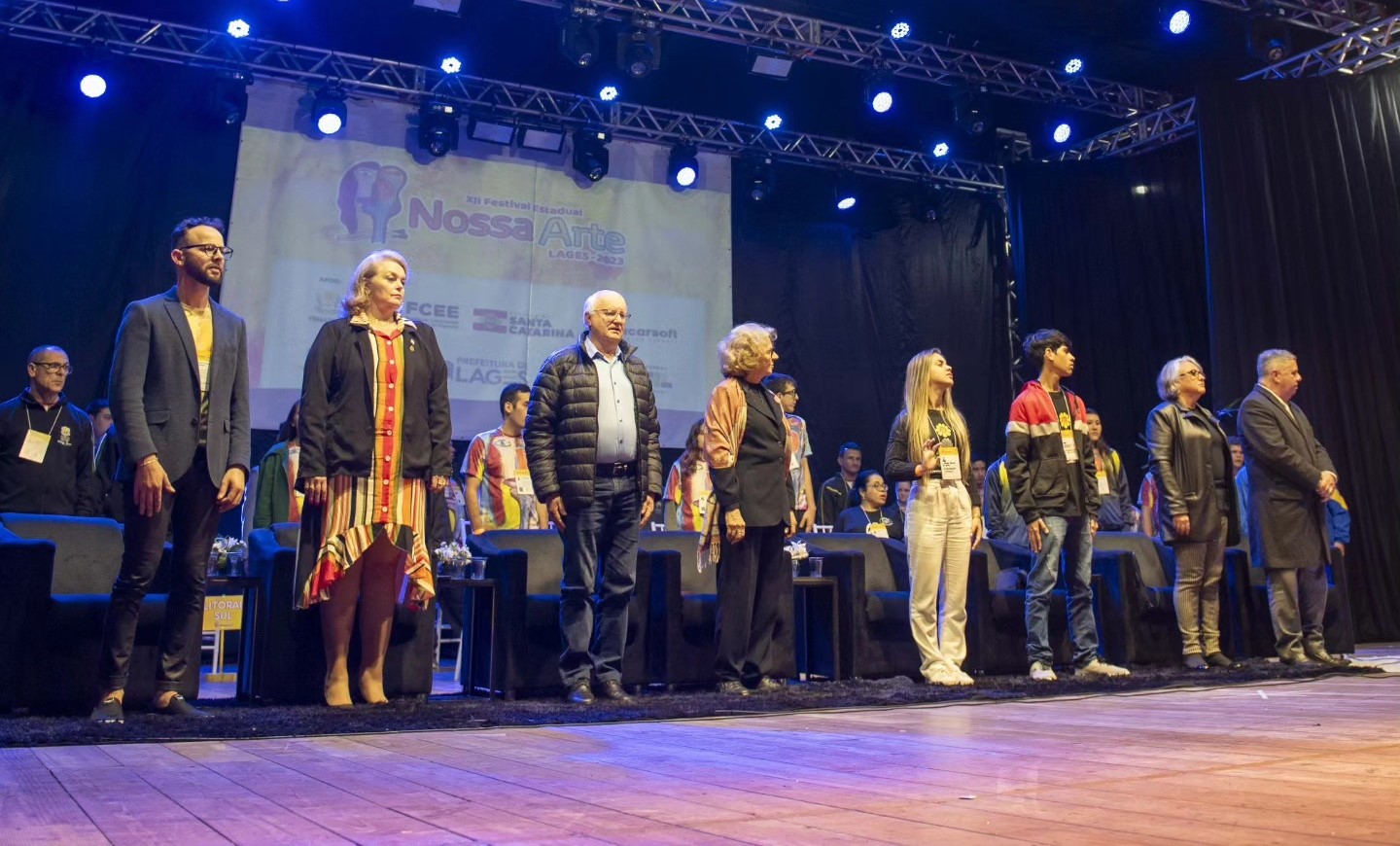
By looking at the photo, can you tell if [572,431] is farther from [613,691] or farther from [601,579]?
[613,691]

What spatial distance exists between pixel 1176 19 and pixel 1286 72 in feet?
3.80

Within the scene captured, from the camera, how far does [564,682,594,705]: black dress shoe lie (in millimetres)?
3762

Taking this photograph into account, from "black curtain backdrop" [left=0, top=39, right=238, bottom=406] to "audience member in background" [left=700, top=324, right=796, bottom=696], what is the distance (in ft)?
15.4

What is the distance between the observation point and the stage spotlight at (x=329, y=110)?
25.1ft

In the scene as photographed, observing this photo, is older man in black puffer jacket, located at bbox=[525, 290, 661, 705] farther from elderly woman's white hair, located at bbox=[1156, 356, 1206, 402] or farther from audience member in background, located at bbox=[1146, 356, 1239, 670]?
elderly woman's white hair, located at bbox=[1156, 356, 1206, 402]

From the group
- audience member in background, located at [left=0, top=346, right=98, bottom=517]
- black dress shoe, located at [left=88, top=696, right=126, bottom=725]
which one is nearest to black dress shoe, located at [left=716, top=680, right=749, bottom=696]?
black dress shoe, located at [left=88, top=696, right=126, bottom=725]

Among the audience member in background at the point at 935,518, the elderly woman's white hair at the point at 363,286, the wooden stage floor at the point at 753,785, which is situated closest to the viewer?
the wooden stage floor at the point at 753,785

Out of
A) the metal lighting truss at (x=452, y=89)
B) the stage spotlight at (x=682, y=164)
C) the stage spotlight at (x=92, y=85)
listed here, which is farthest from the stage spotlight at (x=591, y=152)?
the stage spotlight at (x=92, y=85)

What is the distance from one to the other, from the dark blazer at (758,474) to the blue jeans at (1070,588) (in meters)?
1.20

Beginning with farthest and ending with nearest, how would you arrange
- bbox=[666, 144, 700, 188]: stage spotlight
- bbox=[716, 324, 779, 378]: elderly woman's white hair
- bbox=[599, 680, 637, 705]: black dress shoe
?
bbox=[666, 144, 700, 188]: stage spotlight < bbox=[716, 324, 779, 378]: elderly woman's white hair < bbox=[599, 680, 637, 705]: black dress shoe

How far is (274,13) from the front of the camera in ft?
24.6

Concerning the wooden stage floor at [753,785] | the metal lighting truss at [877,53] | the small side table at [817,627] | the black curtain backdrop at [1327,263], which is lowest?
the wooden stage floor at [753,785]

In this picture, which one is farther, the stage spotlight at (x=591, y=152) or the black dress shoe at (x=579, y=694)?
the stage spotlight at (x=591, y=152)

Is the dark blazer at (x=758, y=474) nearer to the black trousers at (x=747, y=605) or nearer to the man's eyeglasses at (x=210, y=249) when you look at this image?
Result: the black trousers at (x=747, y=605)
